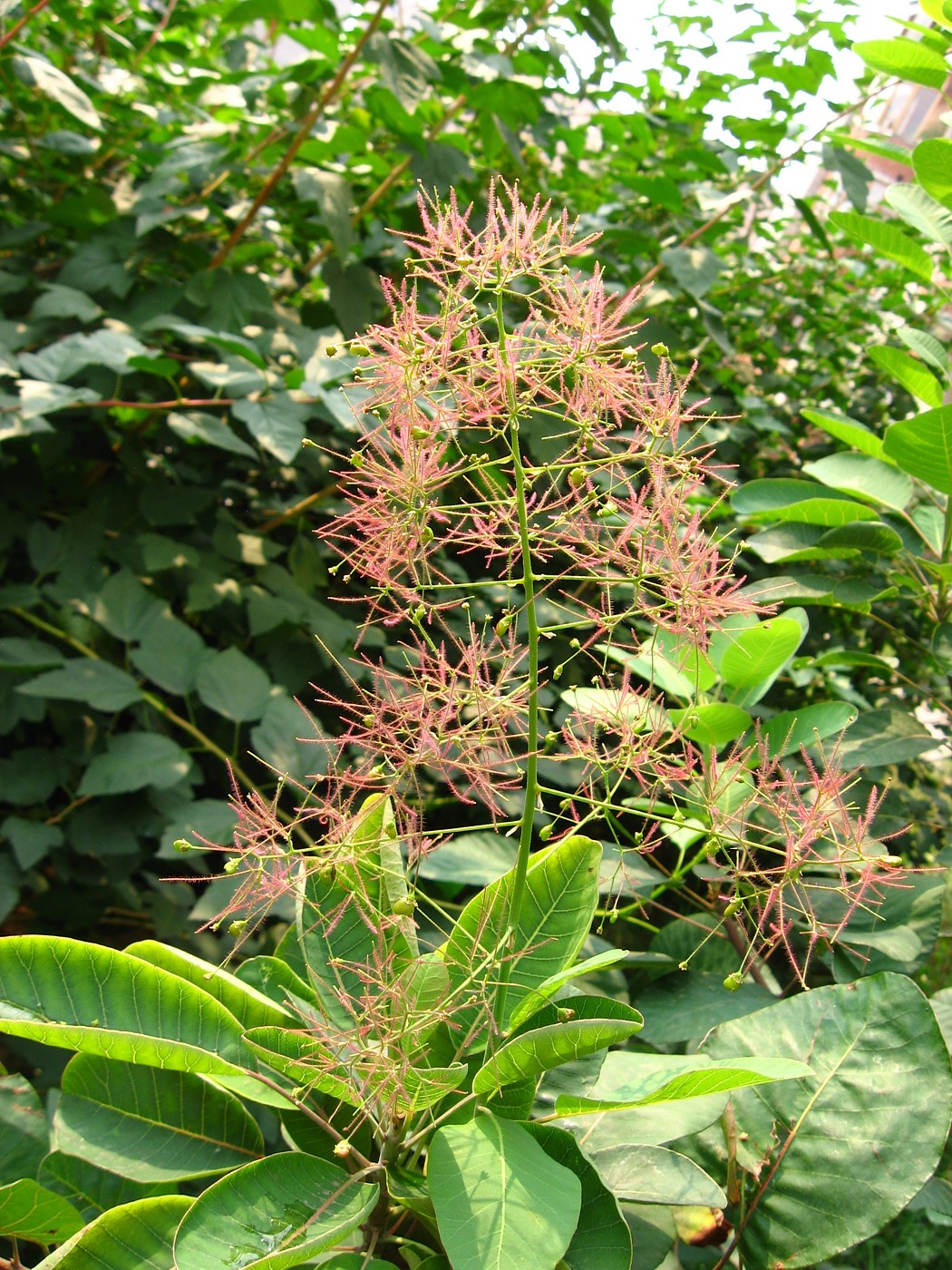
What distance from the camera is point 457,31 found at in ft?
→ 6.70

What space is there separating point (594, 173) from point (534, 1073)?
2.78m

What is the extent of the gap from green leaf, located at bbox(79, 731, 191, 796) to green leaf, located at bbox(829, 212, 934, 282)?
1307 mm

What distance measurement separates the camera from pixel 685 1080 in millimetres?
731

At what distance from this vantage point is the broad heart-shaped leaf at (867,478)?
A: 1427 millimetres

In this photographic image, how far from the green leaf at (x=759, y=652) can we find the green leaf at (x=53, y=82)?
4.84 ft

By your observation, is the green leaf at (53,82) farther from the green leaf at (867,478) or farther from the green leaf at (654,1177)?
the green leaf at (654,1177)

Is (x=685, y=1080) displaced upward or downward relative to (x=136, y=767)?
upward

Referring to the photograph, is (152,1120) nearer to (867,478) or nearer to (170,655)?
(170,655)

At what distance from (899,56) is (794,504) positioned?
80 centimetres

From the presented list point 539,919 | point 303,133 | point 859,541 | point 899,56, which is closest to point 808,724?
point 859,541

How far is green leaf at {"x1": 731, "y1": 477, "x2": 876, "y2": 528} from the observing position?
4.48 feet

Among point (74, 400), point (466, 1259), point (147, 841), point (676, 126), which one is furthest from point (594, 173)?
point (466, 1259)

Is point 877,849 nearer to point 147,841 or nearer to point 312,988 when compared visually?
point 312,988

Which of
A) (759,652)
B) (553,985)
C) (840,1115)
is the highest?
(759,652)
